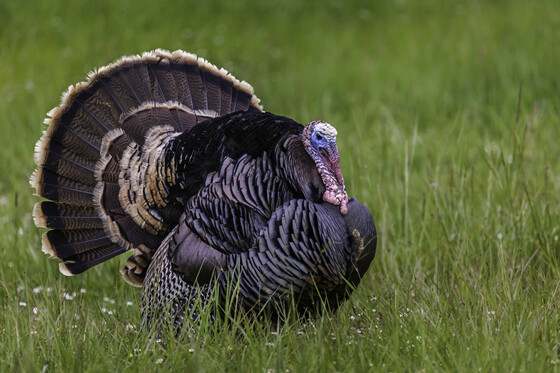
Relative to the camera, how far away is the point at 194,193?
3453 millimetres

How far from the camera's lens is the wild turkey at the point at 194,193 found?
10.0 ft

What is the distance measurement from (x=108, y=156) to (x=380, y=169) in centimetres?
203

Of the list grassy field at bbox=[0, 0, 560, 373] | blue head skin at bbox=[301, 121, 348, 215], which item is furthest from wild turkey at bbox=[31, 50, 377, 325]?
grassy field at bbox=[0, 0, 560, 373]

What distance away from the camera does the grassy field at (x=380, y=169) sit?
110 inches

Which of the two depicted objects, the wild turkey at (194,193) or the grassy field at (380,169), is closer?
the grassy field at (380,169)

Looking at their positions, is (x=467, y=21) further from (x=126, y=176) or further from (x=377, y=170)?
(x=126, y=176)

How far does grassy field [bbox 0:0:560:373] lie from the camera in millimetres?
2783

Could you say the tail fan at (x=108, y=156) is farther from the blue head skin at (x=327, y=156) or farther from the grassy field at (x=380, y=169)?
the blue head skin at (x=327, y=156)

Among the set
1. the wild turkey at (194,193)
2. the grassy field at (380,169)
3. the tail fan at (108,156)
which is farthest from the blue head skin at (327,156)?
the tail fan at (108,156)

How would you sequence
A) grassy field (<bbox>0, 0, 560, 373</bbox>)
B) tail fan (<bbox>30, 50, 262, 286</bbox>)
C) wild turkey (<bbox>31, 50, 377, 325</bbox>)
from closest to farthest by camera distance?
grassy field (<bbox>0, 0, 560, 373</bbox>) < wild turkey (<bbox>31, 50, 377, 325</bbox>) < tail fan (<bbox>30, 50, 262, 286</bbox>)

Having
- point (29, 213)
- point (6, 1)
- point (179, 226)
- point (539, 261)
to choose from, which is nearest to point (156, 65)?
point (179, 226)

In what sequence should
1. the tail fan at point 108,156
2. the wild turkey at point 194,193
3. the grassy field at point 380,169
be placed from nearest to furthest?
the grassy field at point 380,169
the wild turkey at point 194,193
the tail fan at point 108,156

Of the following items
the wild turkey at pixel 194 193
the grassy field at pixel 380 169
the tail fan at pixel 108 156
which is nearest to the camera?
the grassy field at pixel 380 169

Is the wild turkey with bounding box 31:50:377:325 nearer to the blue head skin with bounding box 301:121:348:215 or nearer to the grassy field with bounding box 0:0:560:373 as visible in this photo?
the blue head skin with bounding box 301:121:348:215
